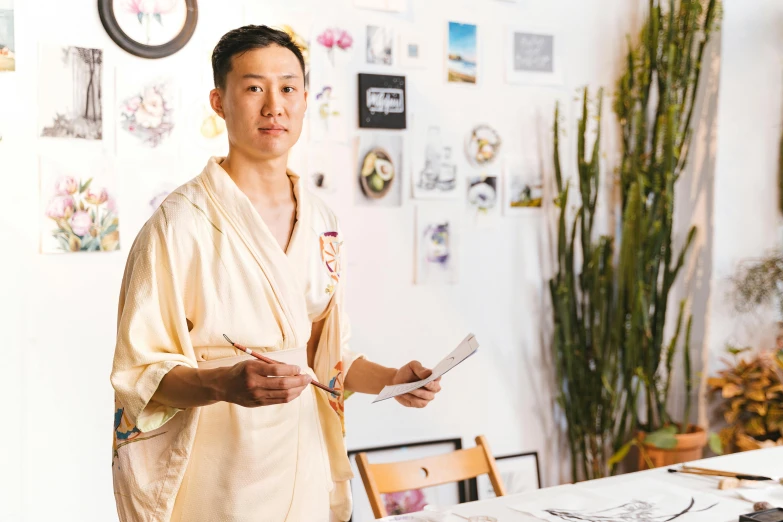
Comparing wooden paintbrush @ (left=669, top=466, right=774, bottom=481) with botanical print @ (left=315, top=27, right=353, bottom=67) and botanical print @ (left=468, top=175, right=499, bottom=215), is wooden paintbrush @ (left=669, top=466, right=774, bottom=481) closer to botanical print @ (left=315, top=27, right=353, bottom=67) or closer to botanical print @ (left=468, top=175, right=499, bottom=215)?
botanical print @ (left=468, top=175, right=499, bottom=215)

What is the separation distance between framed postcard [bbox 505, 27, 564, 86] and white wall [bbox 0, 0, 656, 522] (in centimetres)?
5

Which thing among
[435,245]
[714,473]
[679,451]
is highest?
[435,245]

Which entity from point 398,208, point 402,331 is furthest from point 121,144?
point 402,331

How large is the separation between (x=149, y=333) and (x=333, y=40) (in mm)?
1759

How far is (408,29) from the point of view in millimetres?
3207

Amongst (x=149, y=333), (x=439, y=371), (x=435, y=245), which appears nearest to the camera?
(x=149, y=333)

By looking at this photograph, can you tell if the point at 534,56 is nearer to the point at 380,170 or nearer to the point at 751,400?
the point at 380,170

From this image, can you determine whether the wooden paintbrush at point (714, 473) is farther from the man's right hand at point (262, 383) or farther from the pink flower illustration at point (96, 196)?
the pink flower illustration at point (96, 196)

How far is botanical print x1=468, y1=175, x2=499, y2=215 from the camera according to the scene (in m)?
3.37

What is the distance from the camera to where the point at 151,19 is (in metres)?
2.79

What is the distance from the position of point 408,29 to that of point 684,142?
138cm

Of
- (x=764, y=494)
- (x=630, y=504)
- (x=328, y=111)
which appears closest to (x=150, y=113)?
(x=328, y=111)

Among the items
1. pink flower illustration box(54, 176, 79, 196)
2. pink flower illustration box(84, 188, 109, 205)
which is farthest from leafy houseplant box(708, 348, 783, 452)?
pink flower illustration box(54, 176, 79, 196)

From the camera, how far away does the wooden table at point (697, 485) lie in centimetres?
188
